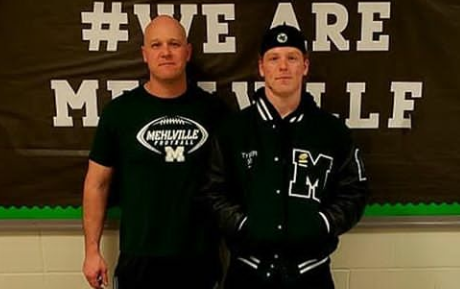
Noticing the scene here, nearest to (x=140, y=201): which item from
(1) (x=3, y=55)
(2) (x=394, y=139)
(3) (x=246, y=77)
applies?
(3) (x=246, y=77)

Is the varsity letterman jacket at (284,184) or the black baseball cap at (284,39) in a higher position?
the black baseball cap at (284,39)

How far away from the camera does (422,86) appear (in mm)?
1935

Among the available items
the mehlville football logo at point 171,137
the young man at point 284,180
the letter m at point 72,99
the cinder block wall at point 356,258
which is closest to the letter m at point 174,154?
the mehlville football logo at point 171,137

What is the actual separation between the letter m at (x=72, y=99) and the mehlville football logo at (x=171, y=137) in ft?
1.01

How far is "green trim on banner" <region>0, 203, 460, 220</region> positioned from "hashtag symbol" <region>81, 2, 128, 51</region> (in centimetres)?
54

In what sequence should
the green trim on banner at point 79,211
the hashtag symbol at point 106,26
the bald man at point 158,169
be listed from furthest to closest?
1. the green trim on banner at point 79,211
2. the hashtag symbol at point 106,26
3. the bald man at point 158,169

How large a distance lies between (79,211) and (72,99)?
37 centimetres

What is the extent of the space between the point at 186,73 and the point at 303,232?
0.66 m

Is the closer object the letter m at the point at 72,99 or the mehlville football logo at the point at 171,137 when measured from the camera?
the mehlville football logo at the point at 171,137

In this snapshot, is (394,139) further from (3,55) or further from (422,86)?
(3,55)

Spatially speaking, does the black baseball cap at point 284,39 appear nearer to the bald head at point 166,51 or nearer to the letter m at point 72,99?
the bald head at point 166,51

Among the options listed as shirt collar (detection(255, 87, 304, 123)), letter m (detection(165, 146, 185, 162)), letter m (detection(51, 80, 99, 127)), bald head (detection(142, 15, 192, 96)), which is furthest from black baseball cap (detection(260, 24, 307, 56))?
letter m (detection(51, 80, 99, 127))

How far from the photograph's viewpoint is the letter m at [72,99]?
1.93 m

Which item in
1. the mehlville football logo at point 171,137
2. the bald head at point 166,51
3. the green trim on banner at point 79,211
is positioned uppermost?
the bald head at point 166,51
